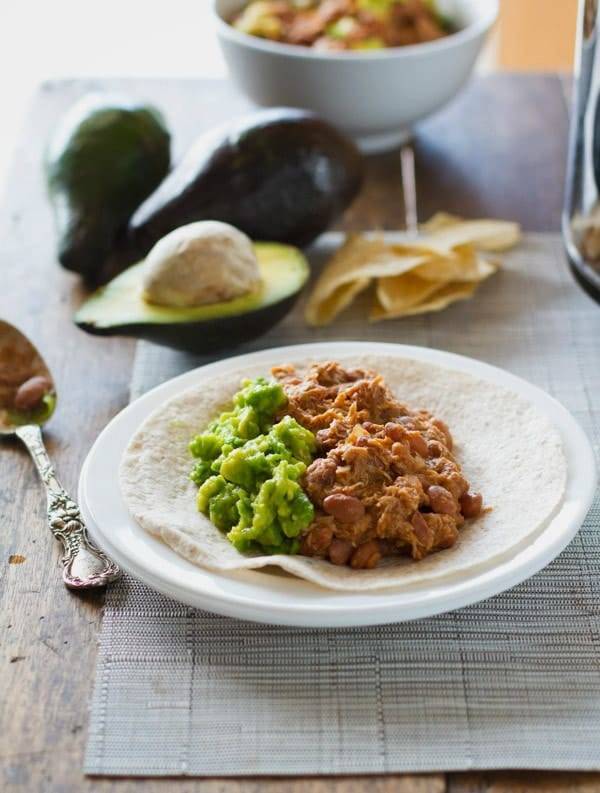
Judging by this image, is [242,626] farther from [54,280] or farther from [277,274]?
[54,280]

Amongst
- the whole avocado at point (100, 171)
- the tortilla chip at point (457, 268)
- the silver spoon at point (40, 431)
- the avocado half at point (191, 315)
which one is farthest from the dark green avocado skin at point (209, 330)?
the whole avocado at point (100, 171)

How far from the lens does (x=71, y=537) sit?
2006mm

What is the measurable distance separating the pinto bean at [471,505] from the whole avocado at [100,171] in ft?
4.60

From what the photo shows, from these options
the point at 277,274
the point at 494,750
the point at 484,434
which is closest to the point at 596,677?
the point at 494,750

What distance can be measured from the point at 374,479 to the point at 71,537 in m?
0.58

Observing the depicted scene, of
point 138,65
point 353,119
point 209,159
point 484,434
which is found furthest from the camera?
point 138,65

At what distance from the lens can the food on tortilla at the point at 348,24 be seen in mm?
3344

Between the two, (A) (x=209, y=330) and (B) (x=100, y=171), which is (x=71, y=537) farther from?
(B) (x=100, y=171)

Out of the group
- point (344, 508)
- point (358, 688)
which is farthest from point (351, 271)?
point (358, 688)

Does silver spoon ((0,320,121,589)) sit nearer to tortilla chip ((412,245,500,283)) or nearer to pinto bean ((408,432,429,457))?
pinto bean ((408,432,429,457))

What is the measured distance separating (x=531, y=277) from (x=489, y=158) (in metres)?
0.79

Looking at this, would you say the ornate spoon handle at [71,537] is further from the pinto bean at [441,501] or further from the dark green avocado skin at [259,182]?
the dark green avocado skin at [259,182]

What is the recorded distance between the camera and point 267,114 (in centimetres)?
291

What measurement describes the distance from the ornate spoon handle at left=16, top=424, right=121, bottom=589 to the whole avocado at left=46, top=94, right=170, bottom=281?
80 cm
